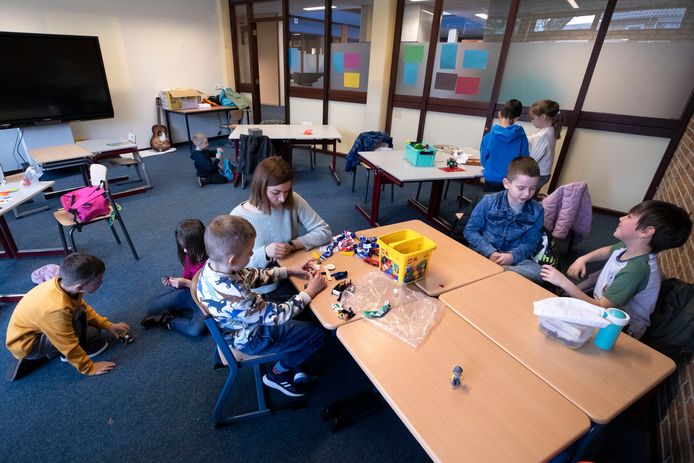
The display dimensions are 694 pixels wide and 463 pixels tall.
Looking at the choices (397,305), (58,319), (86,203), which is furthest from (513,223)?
(86,203)

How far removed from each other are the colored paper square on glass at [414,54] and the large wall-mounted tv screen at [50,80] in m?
4.15

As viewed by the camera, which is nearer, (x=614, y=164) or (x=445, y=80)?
(x=614, y=164)

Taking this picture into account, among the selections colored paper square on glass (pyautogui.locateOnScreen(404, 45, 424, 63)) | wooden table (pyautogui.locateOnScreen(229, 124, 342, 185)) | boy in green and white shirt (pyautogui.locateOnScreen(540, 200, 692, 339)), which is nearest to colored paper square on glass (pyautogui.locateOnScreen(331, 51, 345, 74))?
colored paper square on glass (pyautogui.locateOnScreen(404, 45, 424, 63))

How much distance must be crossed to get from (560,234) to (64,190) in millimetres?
5299

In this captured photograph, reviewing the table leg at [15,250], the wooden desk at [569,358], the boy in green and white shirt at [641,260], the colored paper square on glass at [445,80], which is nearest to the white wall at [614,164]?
the colored paper square on glass at [445,80]

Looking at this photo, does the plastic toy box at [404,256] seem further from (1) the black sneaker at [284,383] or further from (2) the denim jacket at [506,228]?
(1) the black sneaker at [284,383]

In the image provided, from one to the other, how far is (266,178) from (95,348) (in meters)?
1.39

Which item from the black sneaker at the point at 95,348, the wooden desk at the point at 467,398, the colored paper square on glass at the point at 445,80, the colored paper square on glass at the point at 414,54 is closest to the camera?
the wooden desk at the point at 467,398

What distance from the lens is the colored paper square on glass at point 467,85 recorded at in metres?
4.48

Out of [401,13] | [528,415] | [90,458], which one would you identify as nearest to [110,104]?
[401,13]

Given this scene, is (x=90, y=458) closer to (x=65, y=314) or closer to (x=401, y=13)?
(x=65, y=314)

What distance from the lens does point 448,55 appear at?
4.59 metres

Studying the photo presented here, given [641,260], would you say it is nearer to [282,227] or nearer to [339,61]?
[282,227]

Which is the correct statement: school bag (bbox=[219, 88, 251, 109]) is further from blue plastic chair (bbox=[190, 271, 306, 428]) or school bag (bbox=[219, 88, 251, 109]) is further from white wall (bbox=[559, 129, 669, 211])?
blue plastic chair (bbox=[190, 271, 306, 428])
